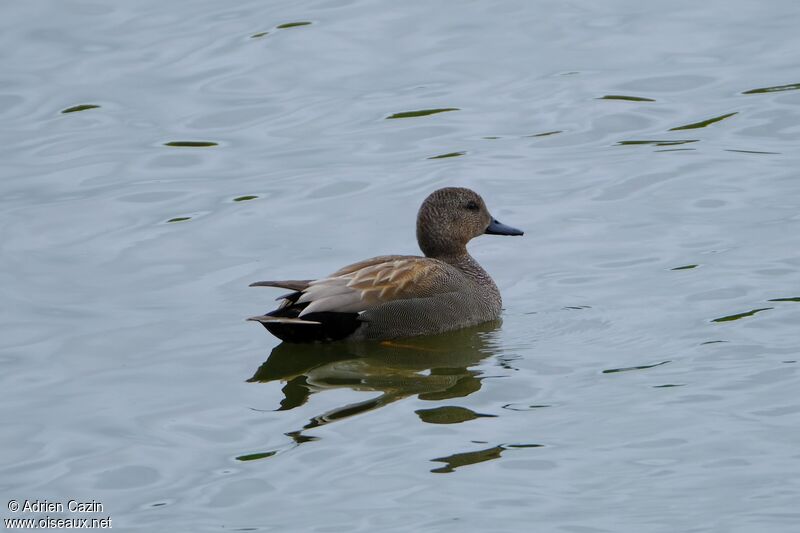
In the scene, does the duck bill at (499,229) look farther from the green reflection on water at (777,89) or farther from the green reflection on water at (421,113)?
the green reflection on water at (777,89)

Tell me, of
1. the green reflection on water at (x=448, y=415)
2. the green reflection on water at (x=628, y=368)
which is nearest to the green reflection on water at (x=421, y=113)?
the green reflection on water at (x=628, y=368)

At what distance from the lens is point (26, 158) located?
48.8ft

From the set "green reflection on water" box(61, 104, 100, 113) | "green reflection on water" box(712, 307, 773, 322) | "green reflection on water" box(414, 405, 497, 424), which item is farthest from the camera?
"green reflection on water" box(61, 104, 100, 113)

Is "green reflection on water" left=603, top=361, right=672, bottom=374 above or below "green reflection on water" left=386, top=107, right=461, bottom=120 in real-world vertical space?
below

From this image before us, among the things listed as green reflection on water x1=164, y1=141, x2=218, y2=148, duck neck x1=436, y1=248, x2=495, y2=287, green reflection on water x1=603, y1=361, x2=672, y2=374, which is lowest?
green reflection on water x1=603, y1=361, x2=672, y2=374

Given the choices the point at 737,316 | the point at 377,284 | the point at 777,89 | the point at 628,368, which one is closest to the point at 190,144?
the point at 377,284

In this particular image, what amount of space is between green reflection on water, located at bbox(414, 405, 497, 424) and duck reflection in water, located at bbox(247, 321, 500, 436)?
0.85 feet

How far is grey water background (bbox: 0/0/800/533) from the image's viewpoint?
8.16 meters

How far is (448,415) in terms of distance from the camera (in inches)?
358

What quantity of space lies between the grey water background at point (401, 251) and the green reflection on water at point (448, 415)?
2cm

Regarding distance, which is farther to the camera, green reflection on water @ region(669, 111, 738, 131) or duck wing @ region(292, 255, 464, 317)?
green reflection on water @ region(669, 111, 738, 131)

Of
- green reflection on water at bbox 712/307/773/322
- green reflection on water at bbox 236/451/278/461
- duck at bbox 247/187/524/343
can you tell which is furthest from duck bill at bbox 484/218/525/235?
green reflection on water at bbox 236/451/278/461

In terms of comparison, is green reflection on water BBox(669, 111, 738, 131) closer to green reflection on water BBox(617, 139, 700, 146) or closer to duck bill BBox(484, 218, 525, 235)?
green reflection on water BBox(617, 139, 700, 146)

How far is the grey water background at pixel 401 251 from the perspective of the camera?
816cm
